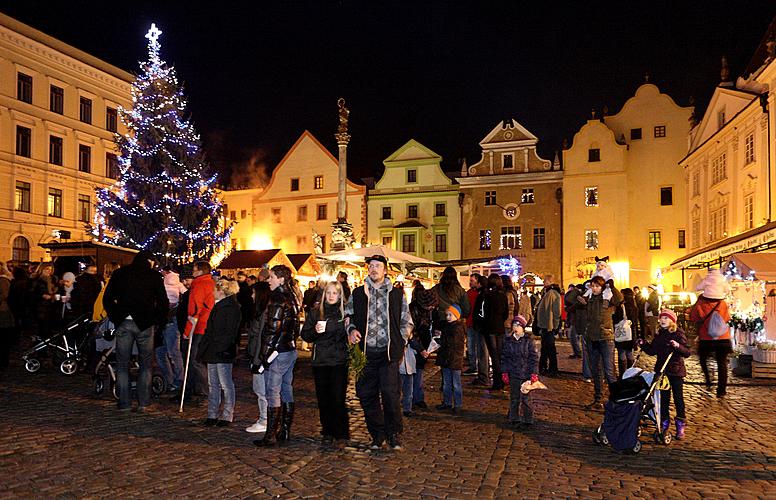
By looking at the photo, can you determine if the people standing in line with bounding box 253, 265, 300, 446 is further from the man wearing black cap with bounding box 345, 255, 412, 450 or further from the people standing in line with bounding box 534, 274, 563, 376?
the people standing in line with bounding box 534, 274, 563, 376

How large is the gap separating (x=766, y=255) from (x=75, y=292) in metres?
15.6

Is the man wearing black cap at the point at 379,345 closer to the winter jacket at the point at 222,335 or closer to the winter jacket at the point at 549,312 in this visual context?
the winter jacket at the point at 222,335

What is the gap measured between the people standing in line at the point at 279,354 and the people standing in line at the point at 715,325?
23.6 feet

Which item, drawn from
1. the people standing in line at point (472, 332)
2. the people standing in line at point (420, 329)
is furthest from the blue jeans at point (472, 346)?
the people standing in line at point (420, 329)

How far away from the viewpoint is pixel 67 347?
12.6 metres

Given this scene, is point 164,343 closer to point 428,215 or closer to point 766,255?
point 766,255

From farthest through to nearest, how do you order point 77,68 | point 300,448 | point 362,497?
1. point 77,68
2. point 300,448
3. point 362,497

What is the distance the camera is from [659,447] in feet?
25.2

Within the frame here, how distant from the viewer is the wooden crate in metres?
13.5

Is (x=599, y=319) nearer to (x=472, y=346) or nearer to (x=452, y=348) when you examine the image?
(x=452, y=348)

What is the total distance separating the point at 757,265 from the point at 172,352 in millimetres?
12982

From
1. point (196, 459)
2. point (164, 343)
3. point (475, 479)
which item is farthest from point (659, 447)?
point (164, 343)

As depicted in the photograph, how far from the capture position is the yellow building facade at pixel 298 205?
50188 millimetres

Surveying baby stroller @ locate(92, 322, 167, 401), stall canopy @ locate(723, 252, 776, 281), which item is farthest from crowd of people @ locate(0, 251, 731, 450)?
stall canopy @ locate(723, 252, 776, 281)
